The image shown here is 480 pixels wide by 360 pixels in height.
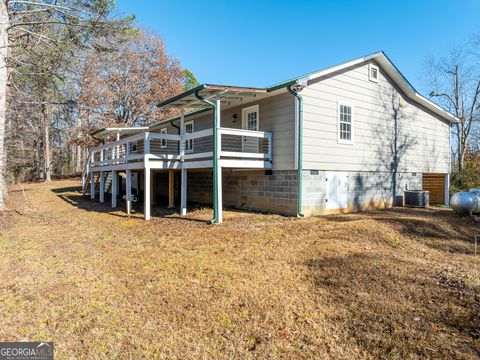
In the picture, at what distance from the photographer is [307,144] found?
9.81m

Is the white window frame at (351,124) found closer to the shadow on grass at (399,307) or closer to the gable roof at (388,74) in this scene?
the gable roof at (388,74)

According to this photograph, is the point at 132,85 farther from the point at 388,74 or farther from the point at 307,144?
the point at 307,144

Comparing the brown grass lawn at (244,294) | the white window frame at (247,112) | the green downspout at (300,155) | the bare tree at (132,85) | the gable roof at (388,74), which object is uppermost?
the bare tree at (132,85)

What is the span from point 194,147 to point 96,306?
1040 centimetres

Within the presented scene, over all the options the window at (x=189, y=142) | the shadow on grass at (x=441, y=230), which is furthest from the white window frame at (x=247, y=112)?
the shadow on grass at (x=441, y=230)

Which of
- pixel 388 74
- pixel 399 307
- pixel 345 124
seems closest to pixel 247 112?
pixel 345 124

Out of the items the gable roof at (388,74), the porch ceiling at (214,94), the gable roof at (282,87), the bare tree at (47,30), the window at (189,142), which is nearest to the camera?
the porch ceiling at (214,94)

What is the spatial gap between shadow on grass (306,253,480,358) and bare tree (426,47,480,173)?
2151cm

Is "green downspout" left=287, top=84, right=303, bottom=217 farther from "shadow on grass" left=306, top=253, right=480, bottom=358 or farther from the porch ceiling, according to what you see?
"shadow on grass" left=306, top=253, right=480, bottom=358

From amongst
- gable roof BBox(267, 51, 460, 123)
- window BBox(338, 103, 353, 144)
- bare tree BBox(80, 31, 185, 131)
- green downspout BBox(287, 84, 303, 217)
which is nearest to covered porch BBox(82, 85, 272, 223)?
green downspout BBox(287, 84, 303, 217)

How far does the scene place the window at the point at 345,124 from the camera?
10.9 m

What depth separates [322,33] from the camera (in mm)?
17969

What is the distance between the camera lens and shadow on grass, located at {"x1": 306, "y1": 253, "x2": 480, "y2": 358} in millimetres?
2869

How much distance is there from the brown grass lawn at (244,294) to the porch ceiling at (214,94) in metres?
4.05
